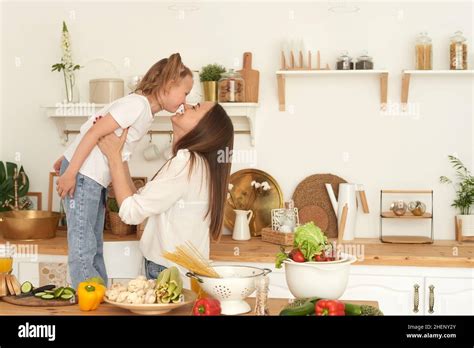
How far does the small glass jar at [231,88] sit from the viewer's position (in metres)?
3.89

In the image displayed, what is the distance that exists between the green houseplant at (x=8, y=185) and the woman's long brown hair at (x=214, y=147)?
169 centimetres

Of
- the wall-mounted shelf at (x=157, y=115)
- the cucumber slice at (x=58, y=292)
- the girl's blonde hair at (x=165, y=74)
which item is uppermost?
the girl's blonde hair at (x=165, y=74)

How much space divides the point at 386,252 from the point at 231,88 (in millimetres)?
1151

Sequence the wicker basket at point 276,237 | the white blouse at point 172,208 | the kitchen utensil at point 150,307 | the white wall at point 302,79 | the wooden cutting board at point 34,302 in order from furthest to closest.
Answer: the white wall at point 302,79 → the wicker basket at point 276,237 → the white blouse at point 172,208 → the wooden cutting board at point 34,302 → the kitchen utensil at point 150,307

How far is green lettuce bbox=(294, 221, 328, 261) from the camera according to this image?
2145 millimetres

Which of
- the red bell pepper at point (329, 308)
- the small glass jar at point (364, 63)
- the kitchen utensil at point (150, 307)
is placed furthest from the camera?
the small glass jar at point (364, 63)

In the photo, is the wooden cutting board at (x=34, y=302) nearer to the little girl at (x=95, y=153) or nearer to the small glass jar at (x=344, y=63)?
the little girl at (x=95, y=153)

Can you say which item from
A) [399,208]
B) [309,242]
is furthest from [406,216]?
[309,242]

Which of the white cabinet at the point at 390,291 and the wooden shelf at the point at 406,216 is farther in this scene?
the wooden shelf at the point at 406,216

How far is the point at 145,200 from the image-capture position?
104 inches

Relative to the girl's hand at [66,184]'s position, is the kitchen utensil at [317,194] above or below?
below

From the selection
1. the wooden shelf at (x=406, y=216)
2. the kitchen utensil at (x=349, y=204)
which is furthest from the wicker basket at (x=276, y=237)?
the wooden shelf at (x=406, y=216)

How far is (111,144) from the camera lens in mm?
2789
